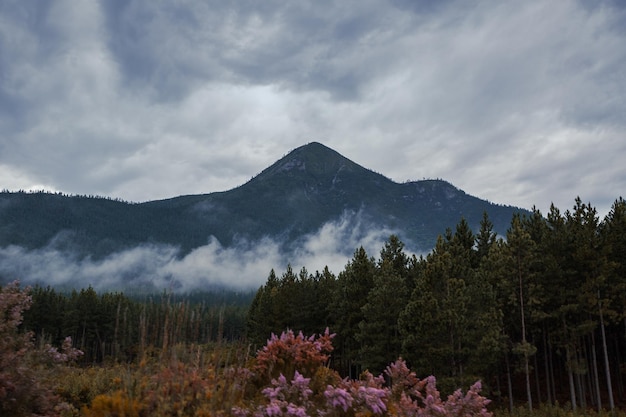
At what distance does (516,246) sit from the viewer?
25859 mm

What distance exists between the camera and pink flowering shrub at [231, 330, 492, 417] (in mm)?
4996

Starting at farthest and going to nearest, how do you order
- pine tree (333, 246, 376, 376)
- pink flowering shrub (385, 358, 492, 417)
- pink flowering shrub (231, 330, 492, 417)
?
pine tree (333, 246, 376, 376), pink flowering shrub (385, 358, 492, 417), pink flowering shrub (231, 330, 492, 417)

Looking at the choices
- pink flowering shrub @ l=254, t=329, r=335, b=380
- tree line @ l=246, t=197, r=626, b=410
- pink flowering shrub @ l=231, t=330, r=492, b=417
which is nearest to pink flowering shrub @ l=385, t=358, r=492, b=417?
pink flowering shrub @ l=231, t=330, r=492, b=417

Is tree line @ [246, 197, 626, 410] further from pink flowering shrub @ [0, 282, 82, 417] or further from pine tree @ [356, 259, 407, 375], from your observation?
pink flowering shrub @ [0, 282, 82, 417]

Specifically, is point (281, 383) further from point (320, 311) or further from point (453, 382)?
point (320, 311)

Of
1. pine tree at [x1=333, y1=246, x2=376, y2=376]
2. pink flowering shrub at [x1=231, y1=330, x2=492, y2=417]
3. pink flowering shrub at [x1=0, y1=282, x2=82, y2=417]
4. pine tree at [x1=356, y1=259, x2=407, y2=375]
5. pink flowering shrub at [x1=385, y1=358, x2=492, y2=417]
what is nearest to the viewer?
pink flowering shrub at [x1=231, y1=330, x2=492, y2=417]

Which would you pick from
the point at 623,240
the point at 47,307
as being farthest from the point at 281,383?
the point at 47,307

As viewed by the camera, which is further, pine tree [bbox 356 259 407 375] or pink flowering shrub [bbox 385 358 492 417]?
pine tree [bbox 356 259 407 375]

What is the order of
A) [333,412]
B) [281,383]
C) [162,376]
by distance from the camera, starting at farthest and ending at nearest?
[281,383]
[333,412]
[162,376]

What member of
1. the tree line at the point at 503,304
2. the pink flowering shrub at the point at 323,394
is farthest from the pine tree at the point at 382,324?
the pink flowering shrub at the point at 323,394

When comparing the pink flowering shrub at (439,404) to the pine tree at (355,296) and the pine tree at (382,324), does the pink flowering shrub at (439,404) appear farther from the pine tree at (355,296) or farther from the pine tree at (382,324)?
the pine tree at (355,296)

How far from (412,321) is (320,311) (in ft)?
59.6

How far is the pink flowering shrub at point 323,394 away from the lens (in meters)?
5.00

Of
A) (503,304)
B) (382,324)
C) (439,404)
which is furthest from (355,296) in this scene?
(439,404)
